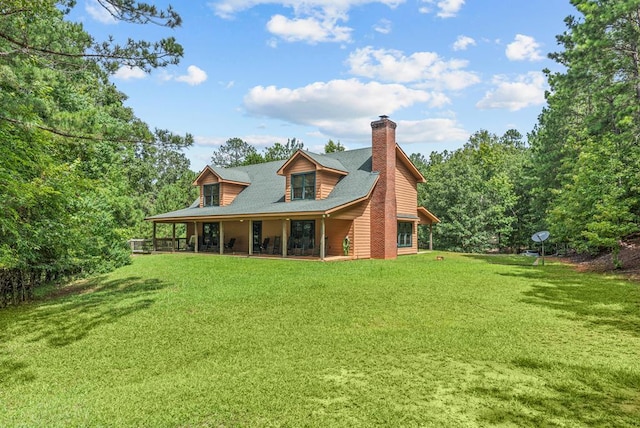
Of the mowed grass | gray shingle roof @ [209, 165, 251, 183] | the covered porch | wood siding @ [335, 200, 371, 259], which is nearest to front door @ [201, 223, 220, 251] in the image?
the covered porch

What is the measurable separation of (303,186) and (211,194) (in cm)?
846

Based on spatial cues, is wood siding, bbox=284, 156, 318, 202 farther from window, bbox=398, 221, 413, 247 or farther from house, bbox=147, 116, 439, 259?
window, bbox=398, 221, 413, 247

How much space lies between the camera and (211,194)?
2684 centimetres

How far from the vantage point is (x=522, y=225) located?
1346 inches

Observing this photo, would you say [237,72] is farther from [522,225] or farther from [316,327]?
[522,225]

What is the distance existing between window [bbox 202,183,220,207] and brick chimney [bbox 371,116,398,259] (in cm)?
1185

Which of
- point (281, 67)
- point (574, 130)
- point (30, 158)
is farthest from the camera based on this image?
point (574, 130)

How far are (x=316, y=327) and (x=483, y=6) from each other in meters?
13.4

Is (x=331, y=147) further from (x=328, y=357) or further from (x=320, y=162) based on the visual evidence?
(x=328, y=357)

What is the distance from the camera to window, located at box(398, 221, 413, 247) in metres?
23.3

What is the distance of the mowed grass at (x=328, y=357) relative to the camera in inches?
153

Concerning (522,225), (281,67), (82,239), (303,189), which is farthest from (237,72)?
(522,225)

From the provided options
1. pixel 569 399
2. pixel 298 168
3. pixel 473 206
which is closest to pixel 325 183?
pixel 298 168

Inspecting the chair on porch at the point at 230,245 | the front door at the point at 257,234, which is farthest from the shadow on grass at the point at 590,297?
the chair on porch at the point at 230,245
